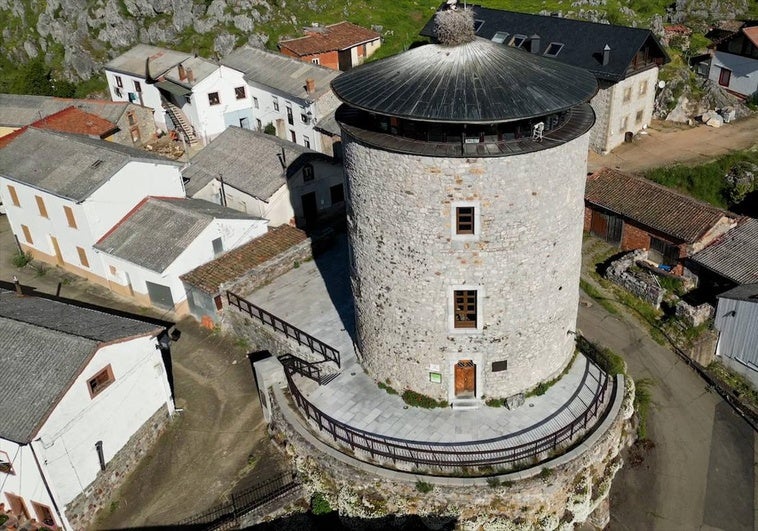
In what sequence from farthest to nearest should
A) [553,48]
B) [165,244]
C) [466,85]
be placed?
[553,48] < [165,244] < [466,85]

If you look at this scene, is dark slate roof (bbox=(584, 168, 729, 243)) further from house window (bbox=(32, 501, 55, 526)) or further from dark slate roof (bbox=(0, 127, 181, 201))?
house window (bbox=(32, 501, 55, 526))

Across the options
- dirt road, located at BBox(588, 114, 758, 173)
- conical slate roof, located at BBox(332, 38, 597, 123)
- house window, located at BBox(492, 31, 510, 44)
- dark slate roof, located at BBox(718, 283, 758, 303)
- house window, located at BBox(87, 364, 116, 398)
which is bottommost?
dirt road, located at BBox(588, 114, 758, 173)

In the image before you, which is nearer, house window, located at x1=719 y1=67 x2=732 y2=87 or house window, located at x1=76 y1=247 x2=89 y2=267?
house window, located at x1=76 y1=247 x2=89 y2=267

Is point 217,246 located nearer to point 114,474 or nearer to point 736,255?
point 114,474

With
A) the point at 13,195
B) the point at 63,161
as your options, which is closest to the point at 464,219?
the point at 63,161

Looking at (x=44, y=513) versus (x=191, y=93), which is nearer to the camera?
(x=44, y=513)

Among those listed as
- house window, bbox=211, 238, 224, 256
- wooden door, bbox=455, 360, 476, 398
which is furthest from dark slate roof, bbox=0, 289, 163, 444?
wooden door, bbox=455, 360, 476, 398
